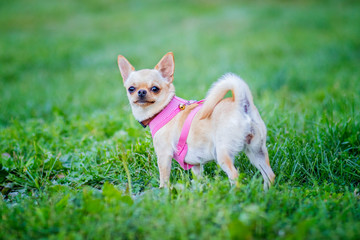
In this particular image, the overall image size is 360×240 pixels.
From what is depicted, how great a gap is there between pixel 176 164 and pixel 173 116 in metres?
0.59

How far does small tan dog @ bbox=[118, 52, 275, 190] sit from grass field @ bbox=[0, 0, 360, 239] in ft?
0.59

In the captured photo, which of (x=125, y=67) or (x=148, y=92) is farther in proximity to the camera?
(x=125, y=67)

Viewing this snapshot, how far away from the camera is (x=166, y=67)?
10.2 feet

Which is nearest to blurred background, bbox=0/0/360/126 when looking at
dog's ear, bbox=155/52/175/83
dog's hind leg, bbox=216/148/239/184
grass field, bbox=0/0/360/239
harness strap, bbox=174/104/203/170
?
grass field, bbox=0/0/360/239

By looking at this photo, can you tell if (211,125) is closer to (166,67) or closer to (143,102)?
(143,102)

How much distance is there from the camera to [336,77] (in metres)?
6.17

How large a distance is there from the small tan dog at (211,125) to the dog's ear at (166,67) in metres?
0.12

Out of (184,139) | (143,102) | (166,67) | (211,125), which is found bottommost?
(184,139)

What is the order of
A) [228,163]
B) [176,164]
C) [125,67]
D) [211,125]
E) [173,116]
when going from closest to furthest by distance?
[228,163] → [211,125] → [173,116] → [176,164] → [125,67]

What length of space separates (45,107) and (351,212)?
543 cm

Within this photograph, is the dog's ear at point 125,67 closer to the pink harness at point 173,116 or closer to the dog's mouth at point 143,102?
the dog's mouth at point 143,102

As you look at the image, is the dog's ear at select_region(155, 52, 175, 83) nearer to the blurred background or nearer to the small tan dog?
the small tan dog

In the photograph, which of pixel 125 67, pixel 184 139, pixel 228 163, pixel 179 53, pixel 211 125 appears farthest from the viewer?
pixel 179 53

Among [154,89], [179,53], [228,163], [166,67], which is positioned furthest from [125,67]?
[179,53]
